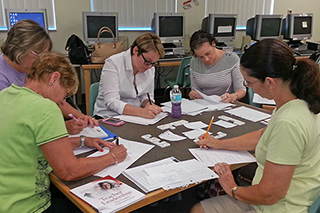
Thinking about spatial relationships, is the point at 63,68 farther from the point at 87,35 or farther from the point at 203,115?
the point at 87,35

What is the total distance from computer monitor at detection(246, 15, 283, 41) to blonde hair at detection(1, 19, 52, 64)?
12.6ft

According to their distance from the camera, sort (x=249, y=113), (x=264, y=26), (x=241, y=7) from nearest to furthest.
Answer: (x=249, y=113)
(x=264, y=26)
(x=241, y=7)

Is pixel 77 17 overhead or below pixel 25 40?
overhead

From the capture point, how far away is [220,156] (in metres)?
1.32

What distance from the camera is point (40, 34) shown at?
1619 millimetres

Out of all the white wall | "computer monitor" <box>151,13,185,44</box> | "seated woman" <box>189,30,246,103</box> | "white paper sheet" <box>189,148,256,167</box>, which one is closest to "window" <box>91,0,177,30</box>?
the white wall

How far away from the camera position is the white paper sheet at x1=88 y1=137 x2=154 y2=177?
1154mm

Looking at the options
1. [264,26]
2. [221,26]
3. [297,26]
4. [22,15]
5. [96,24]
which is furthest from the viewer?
[297,26]

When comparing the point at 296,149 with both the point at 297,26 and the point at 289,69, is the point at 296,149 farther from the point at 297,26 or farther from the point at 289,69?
the point at 297,26

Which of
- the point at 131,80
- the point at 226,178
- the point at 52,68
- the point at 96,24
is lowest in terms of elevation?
the point at 226,178

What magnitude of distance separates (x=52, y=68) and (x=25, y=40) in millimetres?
625

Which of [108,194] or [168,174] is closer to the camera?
[108,194]

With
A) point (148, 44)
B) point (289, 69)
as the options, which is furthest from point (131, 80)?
point (289, 69)

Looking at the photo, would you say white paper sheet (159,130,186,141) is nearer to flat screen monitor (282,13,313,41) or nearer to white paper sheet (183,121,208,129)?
white paper sheet (183,121,208,129)
